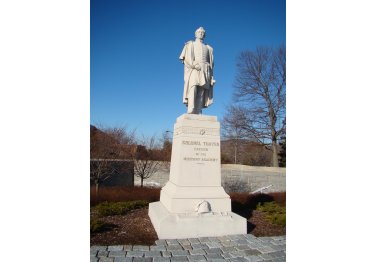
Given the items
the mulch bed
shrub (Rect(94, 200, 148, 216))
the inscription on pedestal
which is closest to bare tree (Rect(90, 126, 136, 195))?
shrub (Rect(94, 200, 148, 216))

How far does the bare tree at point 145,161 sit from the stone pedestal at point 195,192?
6595mm

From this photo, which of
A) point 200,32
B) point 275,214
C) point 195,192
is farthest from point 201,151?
point 200,32

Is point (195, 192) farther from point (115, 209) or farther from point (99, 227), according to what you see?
point (115, 209)

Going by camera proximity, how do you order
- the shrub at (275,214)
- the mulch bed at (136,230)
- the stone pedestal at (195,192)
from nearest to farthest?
the mulch bed at (136,230) → the stone pedestal at (195,192) → the shrub at (275,214)

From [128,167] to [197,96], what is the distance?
7.15 meters

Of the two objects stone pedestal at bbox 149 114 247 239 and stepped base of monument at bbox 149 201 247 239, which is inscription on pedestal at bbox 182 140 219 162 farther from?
stepped base of monument at bbox 149 201 247 239

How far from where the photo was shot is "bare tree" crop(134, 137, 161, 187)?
41.0 ft

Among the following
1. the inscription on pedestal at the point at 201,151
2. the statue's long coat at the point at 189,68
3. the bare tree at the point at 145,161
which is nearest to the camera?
the inscription on pedestal at the point at 201,151

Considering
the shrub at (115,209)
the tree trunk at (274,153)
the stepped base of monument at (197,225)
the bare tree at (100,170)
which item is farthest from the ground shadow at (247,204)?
the tree trunk at (274,153)

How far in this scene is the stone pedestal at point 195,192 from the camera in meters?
4.76

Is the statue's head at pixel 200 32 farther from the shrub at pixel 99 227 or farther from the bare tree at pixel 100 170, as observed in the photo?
the bare tree at pixel 100 170

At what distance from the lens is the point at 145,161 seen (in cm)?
1274
